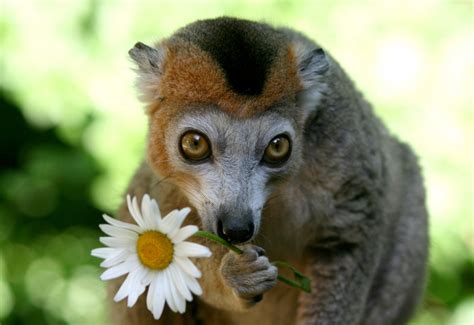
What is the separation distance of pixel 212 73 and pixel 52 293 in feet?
15.1

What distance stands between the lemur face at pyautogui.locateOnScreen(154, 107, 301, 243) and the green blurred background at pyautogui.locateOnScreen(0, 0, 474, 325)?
315 centimetres

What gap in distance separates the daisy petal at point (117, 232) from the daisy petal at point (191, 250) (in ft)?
0.59

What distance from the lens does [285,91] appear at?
437 cm

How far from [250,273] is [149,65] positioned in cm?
122

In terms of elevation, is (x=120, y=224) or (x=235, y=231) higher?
(x=235, y=231)

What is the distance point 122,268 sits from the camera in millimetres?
3436

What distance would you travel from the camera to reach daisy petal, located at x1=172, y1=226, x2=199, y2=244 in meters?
3.35

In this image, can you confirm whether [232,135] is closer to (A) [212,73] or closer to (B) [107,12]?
(A) [212,73]

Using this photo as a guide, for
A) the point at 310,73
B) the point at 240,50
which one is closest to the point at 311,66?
the point at 310,73

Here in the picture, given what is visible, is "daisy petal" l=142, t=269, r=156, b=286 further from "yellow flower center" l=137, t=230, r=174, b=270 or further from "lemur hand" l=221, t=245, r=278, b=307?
"lemur hand" l=221, t=245, r=278, b=307

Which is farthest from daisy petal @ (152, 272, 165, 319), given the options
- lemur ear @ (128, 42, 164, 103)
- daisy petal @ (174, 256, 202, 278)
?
lemur ear @ (128, 42, 164, 103)

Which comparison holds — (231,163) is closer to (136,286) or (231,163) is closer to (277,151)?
(277,151)

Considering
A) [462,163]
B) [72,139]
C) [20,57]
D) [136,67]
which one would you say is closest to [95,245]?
[72,139]

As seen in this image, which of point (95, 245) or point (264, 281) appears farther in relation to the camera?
point (95, 245)
